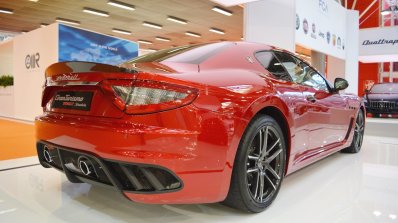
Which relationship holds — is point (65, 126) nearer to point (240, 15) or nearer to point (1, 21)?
point (240, 15)

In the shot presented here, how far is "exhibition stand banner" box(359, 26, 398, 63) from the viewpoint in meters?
12.0

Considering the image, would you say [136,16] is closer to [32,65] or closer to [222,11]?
[222,11]

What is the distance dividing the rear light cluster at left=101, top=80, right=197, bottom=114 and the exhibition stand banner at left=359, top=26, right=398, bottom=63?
13177mm

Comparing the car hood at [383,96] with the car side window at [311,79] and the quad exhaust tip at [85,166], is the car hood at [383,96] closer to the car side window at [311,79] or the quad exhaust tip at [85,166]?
the car side window at [311,79]

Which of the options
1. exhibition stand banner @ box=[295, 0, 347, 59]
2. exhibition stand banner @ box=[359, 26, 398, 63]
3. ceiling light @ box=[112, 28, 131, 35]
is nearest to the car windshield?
exhibition stand banner @ box=[295, 0, 347, 59]

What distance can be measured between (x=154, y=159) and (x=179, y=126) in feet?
0.59

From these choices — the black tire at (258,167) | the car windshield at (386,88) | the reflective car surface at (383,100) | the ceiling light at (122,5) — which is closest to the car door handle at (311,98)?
the black tire at (258,167)

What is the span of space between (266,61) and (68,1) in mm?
→ 11329

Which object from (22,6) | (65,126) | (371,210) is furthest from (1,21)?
(371,210)

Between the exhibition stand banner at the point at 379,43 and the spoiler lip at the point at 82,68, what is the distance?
13295 mm

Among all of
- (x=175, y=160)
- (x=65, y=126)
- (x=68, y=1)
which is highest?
(x=68, y=1)

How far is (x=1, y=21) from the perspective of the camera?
14922 millimetres

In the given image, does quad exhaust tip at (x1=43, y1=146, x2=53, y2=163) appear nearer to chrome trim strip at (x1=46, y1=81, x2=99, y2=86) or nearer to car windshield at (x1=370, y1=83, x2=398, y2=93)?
chrome trim strip at (x1=46, y1=81, x2=99, y2=86)

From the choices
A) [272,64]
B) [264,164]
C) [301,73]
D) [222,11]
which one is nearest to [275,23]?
[301,73]
